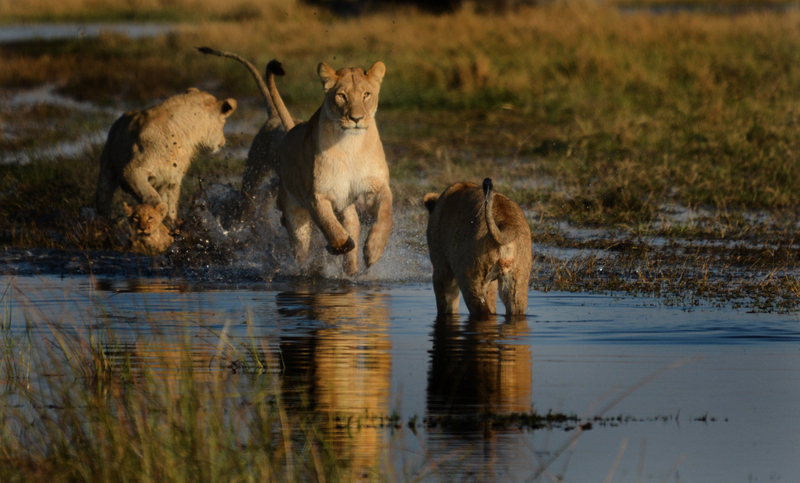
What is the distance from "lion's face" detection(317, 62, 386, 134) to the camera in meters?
7.27

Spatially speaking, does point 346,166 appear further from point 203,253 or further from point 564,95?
point 564,95

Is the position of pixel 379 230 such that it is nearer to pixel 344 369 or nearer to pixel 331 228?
pixel 331 228

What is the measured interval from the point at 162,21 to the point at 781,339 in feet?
123

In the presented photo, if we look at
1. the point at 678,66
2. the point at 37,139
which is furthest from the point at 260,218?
the point at 678,66

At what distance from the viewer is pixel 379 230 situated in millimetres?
7402

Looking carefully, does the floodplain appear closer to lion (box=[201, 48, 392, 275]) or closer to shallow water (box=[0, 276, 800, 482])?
shallow water (box=[0, 276, 800, 482])

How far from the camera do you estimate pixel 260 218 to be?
931 cm

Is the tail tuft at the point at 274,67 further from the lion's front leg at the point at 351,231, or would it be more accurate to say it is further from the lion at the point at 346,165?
the lion's front leg at the point at 351,231

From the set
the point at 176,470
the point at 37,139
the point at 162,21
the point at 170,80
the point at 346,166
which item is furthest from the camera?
the point at 162,21

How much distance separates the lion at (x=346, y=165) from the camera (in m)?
7.33

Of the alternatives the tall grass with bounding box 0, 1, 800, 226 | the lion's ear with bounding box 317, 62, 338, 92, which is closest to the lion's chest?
the lion's ear with bounding box 317, 62, 338, 92

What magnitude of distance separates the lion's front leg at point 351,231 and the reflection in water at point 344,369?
0.48 m

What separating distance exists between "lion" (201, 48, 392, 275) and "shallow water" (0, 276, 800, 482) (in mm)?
368

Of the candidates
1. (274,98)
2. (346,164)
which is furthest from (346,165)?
(274,98)
